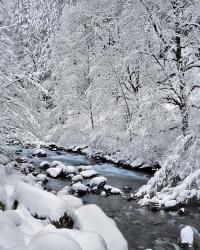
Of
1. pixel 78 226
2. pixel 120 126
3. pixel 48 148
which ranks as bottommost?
pixel 48 148

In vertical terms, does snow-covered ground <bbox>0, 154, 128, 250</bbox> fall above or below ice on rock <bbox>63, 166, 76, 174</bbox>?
above

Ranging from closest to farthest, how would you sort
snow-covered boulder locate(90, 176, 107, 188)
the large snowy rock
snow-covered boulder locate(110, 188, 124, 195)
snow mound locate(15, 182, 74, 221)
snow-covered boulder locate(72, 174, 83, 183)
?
the large snowy rock → snow mound locate(15, 182, 74, 221) → snow-covered boulder locate(110, 188, 124, 195) → snow-covered boulder locate(90, 176, 107, 188) → snow-covered boulder locate(72, 174, 83, 183)

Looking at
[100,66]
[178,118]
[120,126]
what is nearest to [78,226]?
[178,118]

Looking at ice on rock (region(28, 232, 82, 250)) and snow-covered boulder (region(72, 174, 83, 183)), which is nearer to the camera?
ice on rock (region(28, 232, 82, 250))

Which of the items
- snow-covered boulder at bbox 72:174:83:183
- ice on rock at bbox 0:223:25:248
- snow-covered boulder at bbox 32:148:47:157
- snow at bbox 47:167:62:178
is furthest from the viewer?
snow-covered boulder at bbox 32:148:47:157

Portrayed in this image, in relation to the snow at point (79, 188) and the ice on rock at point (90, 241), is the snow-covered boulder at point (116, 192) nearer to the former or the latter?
the snow at point (79, 188)

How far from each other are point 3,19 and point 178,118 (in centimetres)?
763

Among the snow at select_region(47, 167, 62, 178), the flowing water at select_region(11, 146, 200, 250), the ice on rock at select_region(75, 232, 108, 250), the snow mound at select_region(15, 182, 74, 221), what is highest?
the ice on rock at select_region(75, 232, 108, 250)

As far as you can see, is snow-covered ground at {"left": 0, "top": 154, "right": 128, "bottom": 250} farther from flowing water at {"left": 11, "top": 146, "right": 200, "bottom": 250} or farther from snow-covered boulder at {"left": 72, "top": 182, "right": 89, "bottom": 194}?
snow-covered boulder at {"left": 72, "top": 182, "right": 89, "bottom": 194}

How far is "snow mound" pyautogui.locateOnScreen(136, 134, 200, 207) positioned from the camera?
10.8 metres

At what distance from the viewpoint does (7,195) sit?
7.77 meters

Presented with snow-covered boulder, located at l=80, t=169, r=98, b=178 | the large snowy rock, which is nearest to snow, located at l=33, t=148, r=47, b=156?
snow-covered boulder, located at l=80, t=169, r=98, b=178

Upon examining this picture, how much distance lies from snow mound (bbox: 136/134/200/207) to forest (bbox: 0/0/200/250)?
0.04m

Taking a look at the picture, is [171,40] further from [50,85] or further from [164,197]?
[50,85]
